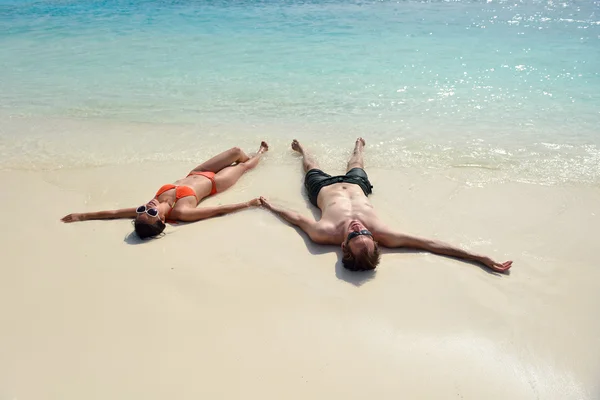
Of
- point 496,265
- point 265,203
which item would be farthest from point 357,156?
point 496,265

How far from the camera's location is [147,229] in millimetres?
4844

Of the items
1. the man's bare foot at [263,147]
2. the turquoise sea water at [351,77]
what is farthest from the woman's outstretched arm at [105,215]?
the man's bare foot at [263,147]

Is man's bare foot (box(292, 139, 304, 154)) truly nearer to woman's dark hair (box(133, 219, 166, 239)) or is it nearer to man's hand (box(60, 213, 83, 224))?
woman's dark hair (box(133, 219, 166, 239))

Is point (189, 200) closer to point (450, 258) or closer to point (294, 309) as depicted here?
point (294, 309)

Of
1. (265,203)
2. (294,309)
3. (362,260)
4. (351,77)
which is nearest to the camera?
(294,309)

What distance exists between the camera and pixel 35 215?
524cm

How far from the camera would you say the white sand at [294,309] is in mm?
3137

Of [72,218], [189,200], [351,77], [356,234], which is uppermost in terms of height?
[351,77]

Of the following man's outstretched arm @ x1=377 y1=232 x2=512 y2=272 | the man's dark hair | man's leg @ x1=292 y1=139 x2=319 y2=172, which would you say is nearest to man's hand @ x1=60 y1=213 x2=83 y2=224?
man's leg @ x1=292 y1=139 x2=319 y2=172

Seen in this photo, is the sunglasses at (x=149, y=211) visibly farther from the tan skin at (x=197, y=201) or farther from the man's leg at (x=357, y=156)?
the man's leg at (x=357, y=156)

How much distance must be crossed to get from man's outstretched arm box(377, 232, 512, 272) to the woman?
1759 mm

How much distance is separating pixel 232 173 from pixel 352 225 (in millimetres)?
2346

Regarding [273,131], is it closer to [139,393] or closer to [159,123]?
[159,123]

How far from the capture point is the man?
Answer: 14.3ft
